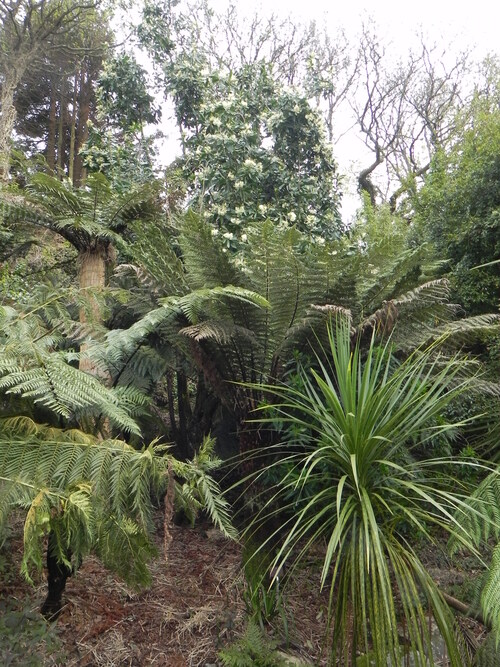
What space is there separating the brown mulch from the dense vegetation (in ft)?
0.51

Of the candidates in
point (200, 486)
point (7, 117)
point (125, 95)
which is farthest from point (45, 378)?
point (7, 117)

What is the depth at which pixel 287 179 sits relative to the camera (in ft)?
14.8

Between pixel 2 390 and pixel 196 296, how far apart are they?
0.84 meters

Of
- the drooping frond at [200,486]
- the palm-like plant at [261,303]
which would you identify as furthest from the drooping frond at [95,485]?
the palm-like plant at [261,303]

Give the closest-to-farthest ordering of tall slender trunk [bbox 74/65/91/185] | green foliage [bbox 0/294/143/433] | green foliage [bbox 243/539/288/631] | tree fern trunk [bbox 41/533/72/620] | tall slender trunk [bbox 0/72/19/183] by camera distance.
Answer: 1. green foliage [bbox 0/294/143/433]
2. tree fern trunk [bbox 41/533/72/620]
3. green foliage [bbox 243/539/288/631]
4. tall slender trunk [bbox 0/72/19/183]
5. tall slender trunk [bbox 74/65/91/185]

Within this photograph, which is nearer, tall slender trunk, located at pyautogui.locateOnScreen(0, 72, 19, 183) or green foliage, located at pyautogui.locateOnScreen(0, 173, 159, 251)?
green foliage, located at pyautogui.locateOnScreen(0, 173, 159, 251)

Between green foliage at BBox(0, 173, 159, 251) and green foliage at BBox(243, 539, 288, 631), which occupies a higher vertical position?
green foliage at BBox(0, 173, 159, 251)

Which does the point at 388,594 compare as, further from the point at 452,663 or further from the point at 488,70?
the point at 488,70

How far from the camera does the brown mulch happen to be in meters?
2.00

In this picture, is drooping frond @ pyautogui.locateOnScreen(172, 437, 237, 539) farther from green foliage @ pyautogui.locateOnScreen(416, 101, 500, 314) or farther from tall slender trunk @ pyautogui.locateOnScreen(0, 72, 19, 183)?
tall slender trunk @ pyautogui.locateOnScreen(0, 72, 19, 183)

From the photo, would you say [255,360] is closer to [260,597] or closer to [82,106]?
[260,597]

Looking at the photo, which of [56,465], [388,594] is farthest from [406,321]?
[56,465]

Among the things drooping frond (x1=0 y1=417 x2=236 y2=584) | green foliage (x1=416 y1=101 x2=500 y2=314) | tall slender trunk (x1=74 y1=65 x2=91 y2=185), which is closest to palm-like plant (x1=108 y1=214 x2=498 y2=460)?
drooping frond (x1=0 y1=417 x2=236 y2=584)

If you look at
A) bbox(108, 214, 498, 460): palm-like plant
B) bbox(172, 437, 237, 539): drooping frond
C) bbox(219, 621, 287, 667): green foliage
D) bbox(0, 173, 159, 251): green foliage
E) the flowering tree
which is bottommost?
bbox(219, 621, 287, 667): green foliage
